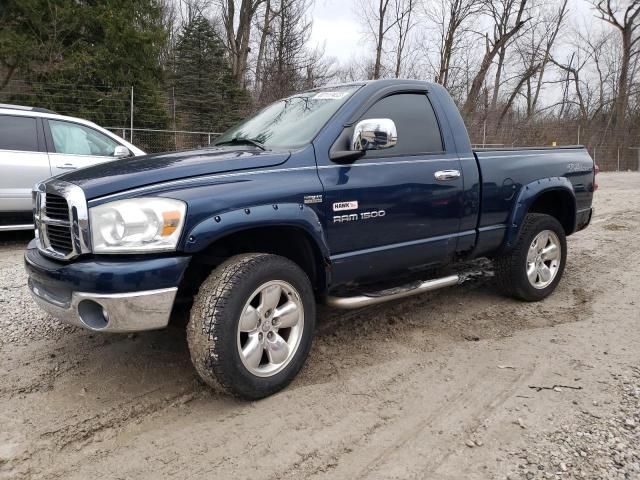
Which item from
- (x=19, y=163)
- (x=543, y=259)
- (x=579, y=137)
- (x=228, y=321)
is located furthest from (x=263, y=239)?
(x=579, y=137)

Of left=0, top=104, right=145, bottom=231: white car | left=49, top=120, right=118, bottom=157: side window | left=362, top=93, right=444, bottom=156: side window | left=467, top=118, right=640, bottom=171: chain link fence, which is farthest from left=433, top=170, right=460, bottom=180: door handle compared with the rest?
left=467, top=118, right=640, bottom=171: chain link fence

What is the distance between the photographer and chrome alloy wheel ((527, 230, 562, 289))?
4.84 metres

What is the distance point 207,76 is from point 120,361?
846 inches

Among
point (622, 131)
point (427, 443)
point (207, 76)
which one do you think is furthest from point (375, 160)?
point (622, 131)

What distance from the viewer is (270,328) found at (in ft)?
10.1

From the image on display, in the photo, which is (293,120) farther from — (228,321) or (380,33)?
(380,33)

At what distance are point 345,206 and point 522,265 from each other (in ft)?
7.16

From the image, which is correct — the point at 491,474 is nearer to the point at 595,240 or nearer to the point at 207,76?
the point at 595,240

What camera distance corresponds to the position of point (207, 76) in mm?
23125

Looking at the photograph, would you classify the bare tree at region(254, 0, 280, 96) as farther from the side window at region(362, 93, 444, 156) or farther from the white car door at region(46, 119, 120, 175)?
the side window at region(362, 93, 444, 156)

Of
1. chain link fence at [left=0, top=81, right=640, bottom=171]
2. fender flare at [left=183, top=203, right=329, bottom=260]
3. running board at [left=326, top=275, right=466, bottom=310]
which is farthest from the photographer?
chain link fence at [left=0, top=81, right=640, bottom=171]

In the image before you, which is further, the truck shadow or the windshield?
the windshield

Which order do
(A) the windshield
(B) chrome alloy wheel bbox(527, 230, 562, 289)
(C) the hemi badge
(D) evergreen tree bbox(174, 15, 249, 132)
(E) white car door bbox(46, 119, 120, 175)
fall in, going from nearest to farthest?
(C) the hemi badge < (A) the windshield < (B) chrome alloy wheel bbox(527, 230, 562, 289) < (E) white car door bbox(46, 119, 120, 175) < (D) evergreen tree bbox(174, 15, 249, 132)

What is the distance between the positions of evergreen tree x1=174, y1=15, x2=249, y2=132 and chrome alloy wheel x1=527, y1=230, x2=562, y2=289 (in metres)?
15.5
